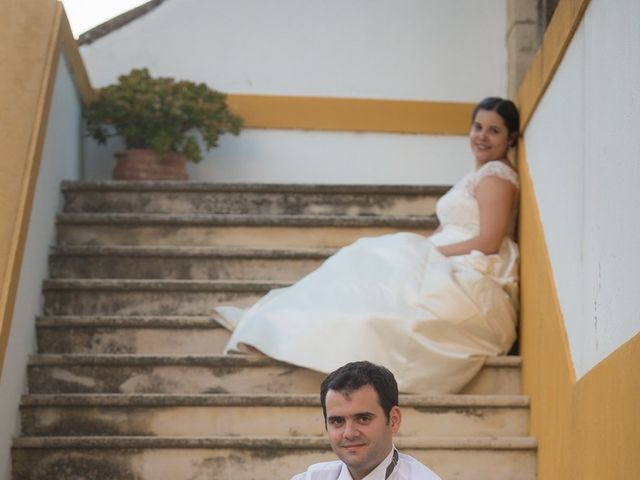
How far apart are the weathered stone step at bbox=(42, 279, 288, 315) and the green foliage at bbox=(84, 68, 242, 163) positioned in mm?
1323

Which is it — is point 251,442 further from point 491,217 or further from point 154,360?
point 491,217

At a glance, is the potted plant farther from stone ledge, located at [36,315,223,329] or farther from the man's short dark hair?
the man's short dark hair

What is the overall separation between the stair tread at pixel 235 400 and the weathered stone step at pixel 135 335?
0.49m

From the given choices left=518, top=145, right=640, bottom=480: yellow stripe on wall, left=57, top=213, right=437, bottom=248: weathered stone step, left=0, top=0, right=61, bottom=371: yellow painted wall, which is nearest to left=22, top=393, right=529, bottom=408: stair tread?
left=518, top=145, right=640, bottom=480: yellow stripe on wall

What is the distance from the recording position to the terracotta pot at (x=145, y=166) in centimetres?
685

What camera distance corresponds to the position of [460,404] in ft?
16.0

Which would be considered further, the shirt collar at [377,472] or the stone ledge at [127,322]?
the stone ledge at [127,322]

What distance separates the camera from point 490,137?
561 centimetres

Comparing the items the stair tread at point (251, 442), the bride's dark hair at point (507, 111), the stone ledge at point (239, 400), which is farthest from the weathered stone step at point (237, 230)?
the stair tread at point (251, 442)

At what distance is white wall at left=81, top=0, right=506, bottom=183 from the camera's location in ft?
25.2

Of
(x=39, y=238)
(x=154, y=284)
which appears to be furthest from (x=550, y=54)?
(x=39, y=238)

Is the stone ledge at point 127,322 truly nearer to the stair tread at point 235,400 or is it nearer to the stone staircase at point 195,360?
the stone staircase at point 195,360

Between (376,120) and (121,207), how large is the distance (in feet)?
6.23

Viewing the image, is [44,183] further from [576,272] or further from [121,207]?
[576,272]
